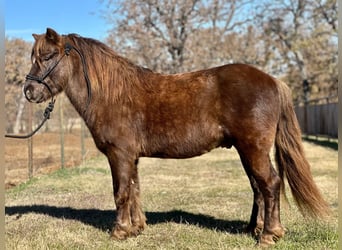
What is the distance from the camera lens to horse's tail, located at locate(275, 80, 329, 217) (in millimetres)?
4559

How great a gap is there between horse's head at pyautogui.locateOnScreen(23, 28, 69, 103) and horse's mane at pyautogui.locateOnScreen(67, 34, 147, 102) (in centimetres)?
24

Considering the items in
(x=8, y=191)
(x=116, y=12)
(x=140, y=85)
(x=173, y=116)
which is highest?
(x=116, y=12)

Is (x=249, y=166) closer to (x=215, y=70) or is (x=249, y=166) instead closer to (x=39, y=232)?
(x=215, y=70)

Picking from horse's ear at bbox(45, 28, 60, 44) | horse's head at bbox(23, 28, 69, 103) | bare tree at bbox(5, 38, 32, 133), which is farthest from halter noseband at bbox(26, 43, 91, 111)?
bare tree at bbox(5, 38, 32, 133)

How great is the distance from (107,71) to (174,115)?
1004 mm

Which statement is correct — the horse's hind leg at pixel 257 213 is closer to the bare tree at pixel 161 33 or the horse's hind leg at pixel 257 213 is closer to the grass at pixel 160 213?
the grass at pixel 160 213

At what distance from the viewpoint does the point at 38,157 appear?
622 inches

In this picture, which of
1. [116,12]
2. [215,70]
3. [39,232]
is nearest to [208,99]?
[215,70]

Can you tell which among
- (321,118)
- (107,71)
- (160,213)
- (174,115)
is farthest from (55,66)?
(321,118)

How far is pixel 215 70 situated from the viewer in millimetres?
4734

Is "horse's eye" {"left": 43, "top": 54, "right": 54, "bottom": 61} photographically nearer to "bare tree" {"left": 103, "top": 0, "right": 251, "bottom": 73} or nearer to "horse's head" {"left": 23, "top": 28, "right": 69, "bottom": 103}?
"horse's head" {"left": 23, "top": 28, "right": 69, "bottom": 103}

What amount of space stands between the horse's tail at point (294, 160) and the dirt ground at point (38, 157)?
6918mm

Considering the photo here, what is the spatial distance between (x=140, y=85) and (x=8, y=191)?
16.1 ft

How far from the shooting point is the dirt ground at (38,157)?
11.3 metres
